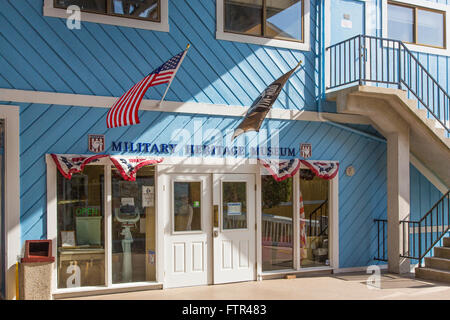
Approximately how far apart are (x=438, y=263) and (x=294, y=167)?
3302 millimetres

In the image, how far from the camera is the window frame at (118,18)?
807cm

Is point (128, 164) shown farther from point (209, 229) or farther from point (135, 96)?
point (209, 229)

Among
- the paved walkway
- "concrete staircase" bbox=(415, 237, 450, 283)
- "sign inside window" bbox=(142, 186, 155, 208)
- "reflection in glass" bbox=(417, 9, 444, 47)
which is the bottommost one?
the paved walkway

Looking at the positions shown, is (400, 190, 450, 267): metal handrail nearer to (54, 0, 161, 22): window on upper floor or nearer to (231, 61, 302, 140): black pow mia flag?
(231, 61, 302, 140): black pow mia flag

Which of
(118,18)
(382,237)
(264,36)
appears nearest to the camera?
(118,18)

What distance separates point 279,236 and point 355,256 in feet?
6.15

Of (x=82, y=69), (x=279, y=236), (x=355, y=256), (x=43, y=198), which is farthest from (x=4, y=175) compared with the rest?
(x=355, y=256)

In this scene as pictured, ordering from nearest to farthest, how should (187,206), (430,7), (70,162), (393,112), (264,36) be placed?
(70,162) → (187,206) → (264,36) → (393,112) → (430,7)

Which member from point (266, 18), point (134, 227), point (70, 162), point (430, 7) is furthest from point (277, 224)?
point (430, 7)

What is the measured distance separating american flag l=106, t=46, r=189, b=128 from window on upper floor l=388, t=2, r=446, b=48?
574cm

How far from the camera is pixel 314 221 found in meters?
10.3

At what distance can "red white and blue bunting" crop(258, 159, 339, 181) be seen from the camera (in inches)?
376

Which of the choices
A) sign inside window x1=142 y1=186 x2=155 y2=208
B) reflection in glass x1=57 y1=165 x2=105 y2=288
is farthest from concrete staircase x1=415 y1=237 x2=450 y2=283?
reflection in glass x1=57 y1=165 x2=105 y2=288

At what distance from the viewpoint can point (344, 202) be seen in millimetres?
10492
